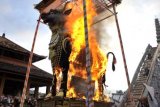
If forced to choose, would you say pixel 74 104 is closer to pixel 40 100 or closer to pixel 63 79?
pixel 63 79

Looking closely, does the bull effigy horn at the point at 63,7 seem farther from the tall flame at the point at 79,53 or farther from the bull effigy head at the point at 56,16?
the tall flame at the point at 79,53

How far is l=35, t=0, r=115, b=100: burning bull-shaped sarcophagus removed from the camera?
27.7 ft

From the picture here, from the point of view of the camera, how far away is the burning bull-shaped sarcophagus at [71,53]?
332 inches

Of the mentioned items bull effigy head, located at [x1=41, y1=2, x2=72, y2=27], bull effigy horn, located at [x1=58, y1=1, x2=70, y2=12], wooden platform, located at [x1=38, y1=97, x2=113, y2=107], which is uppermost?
bull effigy horn, located at [x1=58, y1=1, x2=70, y2=12]

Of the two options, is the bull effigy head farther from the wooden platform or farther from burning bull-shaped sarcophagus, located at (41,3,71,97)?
the wooden platform

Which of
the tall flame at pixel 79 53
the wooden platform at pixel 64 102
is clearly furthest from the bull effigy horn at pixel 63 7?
the wooden platform at pixel 64 102

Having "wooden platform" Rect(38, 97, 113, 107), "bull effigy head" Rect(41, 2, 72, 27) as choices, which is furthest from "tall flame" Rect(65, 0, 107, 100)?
"wooden platform" Rect(38, 97, 113, 107)

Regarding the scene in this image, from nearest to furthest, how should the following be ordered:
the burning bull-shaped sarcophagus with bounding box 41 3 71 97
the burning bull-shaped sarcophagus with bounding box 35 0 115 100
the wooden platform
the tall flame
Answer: the wooden platform < the burning bull-shaped sarcophagus with bounding box 41 3 71 97 < the burning bull-shaped sarcophagus with bounding box 35 0 115 100 < the tall flame

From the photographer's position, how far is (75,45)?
31.3 ft

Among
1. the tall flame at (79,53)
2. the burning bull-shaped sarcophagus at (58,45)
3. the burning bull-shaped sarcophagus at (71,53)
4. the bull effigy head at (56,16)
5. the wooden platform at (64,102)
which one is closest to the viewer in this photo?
the wooden platform at (64,102)

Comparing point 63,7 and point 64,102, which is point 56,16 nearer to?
point 63,7

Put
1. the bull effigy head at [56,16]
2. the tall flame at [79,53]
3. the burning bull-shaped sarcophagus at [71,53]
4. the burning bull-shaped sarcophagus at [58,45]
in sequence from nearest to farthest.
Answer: the burning bull-shaped sarcophagus at [58,45], the burning bull-shaped sarcophagus at [71,53], the bull effigy head at [56,16], the tall flame at [79,53]

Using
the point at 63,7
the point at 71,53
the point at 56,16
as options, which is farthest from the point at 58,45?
the point at 63,7

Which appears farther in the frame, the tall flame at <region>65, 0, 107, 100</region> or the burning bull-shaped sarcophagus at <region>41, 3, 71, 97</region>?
the tall flame at <region>65, 0, 107, 100</region>
